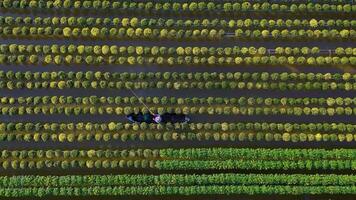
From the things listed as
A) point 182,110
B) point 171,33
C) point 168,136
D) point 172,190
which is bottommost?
point 172,190

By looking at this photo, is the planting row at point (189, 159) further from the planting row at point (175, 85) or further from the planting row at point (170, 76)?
the planting row at point (170, 76)

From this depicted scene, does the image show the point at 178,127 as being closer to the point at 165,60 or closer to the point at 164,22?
the point at 165,60

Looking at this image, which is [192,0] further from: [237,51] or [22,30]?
[22,30]

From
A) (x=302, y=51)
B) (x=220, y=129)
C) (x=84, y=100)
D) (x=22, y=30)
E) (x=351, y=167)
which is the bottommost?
(x=351, y=167)

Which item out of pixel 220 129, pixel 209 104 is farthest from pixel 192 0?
pixel 220 129

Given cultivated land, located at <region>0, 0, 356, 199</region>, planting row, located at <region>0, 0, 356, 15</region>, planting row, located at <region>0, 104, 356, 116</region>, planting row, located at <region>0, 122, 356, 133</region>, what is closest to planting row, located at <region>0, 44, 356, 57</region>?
cultivated land, located at <region>0, 0, 356, 199</region>

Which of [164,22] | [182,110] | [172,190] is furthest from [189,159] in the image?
[164,22]
